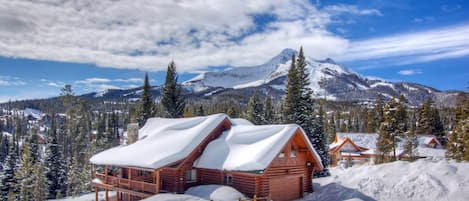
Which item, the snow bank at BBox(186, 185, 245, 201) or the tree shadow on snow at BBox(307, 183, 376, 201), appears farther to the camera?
the tree shadow on snow at BBox(307, 183, 376, 201)

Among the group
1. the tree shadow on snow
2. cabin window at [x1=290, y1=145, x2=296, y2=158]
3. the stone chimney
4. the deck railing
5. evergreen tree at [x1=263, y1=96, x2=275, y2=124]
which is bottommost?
the tree shadow on snow

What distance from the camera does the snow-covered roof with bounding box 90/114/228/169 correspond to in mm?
21281

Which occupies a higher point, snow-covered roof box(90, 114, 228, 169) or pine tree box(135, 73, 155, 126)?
pine tree box(135, 73, 155, 126)

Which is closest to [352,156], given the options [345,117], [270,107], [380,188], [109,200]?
[270,107]

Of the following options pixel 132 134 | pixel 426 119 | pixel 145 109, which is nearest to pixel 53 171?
pixel 145 109

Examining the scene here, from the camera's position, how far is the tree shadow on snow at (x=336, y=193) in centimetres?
2117

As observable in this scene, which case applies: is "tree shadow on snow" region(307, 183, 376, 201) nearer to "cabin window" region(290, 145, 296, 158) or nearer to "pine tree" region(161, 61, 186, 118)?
"cabin window" region(290, 145, 296, 158)

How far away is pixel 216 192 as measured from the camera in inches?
773

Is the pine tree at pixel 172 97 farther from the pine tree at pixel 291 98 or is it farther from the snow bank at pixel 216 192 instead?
the snow bank at pixel 216 192

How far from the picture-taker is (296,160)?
23094 mm

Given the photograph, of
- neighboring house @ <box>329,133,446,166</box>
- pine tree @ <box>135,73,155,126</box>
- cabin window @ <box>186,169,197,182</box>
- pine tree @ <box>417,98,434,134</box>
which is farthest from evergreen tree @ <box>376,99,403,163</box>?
pine tree @ <box>417,98,434,134</box>

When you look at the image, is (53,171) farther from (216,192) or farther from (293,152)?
(293,152)

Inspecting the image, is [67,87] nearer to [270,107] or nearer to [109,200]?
[270,107]

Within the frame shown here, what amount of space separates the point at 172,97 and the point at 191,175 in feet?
83.4
